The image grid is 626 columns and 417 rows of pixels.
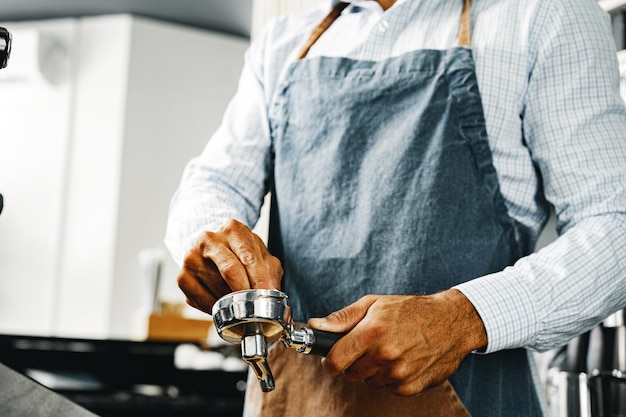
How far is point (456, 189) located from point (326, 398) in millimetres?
305

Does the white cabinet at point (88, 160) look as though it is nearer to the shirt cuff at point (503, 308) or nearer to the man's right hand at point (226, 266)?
the man's right hand at point (226, 266)

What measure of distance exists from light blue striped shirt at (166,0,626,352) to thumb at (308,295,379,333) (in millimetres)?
125

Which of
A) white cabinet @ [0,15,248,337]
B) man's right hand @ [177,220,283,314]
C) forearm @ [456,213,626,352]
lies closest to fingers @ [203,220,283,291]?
man's right hand @ [177,220,283,314]

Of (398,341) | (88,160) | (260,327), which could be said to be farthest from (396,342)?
(88,160)

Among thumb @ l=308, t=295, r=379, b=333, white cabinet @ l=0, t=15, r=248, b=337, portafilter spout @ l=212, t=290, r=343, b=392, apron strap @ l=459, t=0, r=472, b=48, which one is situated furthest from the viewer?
white cabinet @ l=0, t=15, r=248, b=337

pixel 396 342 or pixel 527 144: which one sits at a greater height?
pixel 527 144

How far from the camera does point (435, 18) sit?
114cm

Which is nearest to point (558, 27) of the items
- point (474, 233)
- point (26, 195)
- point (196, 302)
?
point (474, 233)

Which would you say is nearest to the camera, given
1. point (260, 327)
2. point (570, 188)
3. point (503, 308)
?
point (260, 327)

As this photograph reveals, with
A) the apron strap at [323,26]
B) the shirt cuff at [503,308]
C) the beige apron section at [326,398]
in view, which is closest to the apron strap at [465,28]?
the apron strap at [323,26]

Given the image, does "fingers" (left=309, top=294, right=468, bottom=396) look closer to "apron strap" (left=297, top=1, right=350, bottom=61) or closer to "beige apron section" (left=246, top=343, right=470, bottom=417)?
"beige apron section" (left=246, top=343, right=470, bottom=417)

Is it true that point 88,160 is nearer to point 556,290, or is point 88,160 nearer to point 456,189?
point 456,189

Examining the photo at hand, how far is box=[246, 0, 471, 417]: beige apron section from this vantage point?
0.99 metres

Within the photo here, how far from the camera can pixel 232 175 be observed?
1183 mm
